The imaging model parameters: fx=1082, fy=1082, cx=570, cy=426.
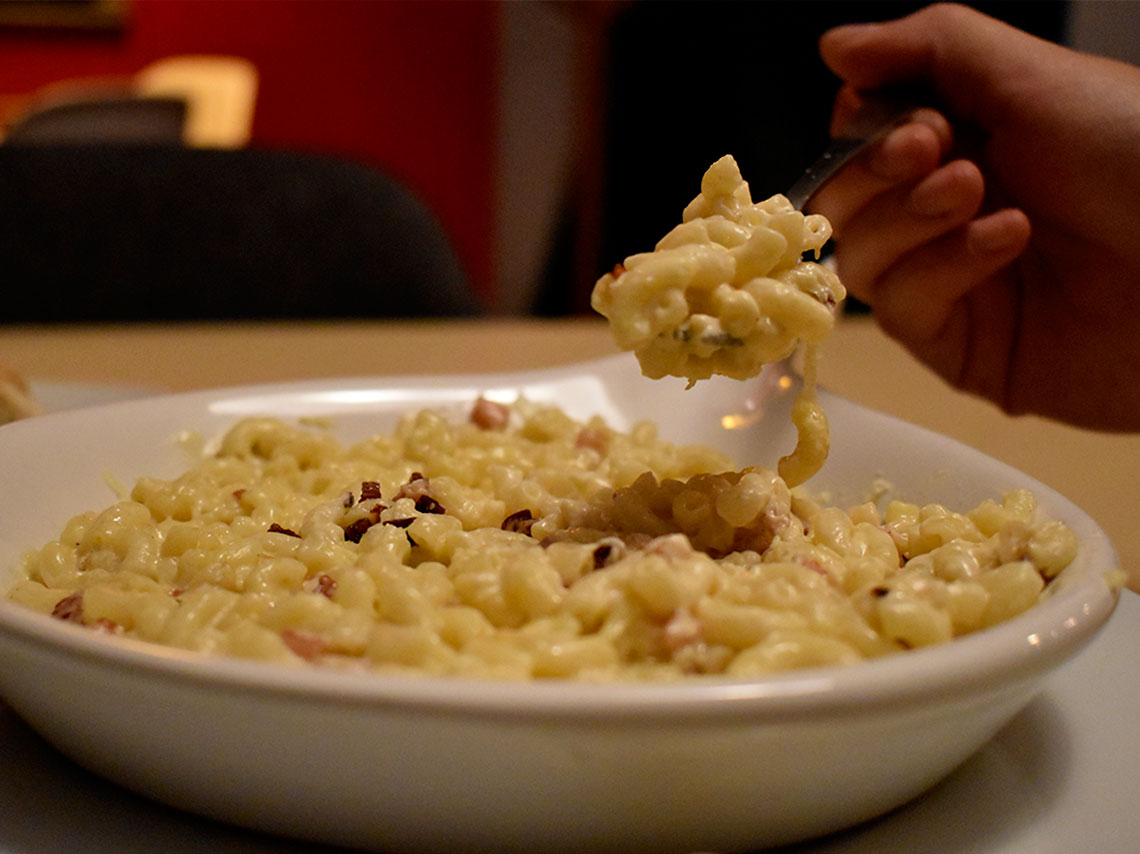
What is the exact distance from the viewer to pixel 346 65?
6668 mm

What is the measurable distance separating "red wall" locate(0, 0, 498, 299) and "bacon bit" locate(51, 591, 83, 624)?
5.89 metres

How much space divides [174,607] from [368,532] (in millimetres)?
198

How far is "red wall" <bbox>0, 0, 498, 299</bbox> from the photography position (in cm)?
654

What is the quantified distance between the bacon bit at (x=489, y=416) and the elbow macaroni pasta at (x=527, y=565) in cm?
11

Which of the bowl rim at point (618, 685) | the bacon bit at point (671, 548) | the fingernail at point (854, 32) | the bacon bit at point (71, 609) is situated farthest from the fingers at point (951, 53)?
the bacon bit at point (71, 609)

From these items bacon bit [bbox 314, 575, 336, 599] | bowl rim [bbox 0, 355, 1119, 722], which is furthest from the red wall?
bowl rim [bbox 0, 355, 1119, 722]

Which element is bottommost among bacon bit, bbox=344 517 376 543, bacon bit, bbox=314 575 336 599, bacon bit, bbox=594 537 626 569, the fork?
bacon bit, bbox=344 517 376 543

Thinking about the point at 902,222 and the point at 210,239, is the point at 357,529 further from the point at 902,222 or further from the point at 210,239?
the point at 210,239

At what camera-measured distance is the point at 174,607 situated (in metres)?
0.83

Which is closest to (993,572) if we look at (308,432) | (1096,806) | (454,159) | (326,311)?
(1096,806)

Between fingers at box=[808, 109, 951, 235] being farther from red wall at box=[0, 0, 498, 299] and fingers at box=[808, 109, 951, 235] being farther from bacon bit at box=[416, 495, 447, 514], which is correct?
red wall at box=[0, 0, 498, 299]

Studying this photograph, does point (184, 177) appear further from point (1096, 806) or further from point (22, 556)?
point (1096, 806)

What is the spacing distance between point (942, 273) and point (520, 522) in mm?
920

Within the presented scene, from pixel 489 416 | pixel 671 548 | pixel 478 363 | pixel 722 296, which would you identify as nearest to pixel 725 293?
pixel 722 296
